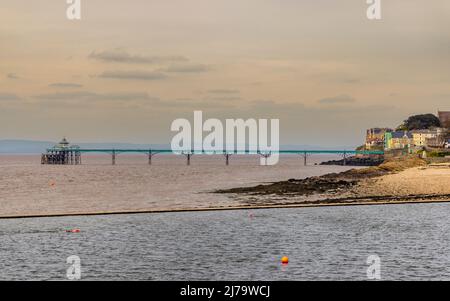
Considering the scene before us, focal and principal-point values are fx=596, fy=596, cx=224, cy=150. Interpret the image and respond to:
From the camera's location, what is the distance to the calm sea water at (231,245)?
107 ft

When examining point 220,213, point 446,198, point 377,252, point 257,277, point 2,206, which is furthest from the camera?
point 2,206

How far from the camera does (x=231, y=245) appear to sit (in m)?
41.5

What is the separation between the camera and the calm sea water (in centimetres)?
3247

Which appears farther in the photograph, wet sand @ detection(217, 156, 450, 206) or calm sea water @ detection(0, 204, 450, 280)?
wet sand @ detection(217, 156, 450, 206)

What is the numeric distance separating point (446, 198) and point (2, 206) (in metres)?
56.6

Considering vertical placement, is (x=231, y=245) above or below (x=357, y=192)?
above

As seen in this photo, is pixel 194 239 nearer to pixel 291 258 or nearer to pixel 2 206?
pixel 291 258

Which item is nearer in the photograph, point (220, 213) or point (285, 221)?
point (285, 221)

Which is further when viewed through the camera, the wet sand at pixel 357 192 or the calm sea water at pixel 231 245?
the wet sand at pixel 357 192

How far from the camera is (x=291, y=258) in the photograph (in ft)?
120

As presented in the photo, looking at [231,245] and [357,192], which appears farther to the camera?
[357,192]
